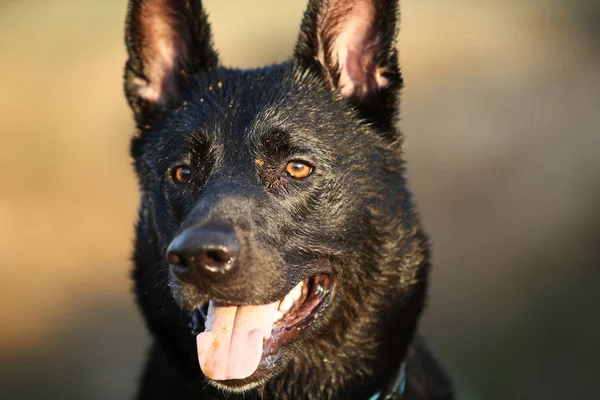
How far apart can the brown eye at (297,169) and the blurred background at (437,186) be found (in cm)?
164

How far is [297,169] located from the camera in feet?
9.51

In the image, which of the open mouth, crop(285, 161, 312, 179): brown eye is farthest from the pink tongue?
crop(285, 161, 312, 179): brown eye

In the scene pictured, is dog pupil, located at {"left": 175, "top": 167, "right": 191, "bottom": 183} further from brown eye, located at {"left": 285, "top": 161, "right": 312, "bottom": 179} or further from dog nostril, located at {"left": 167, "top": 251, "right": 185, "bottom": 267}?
dog nostril, located at {"left": 167, "top": 251, "right": 185, "bottom": 267}

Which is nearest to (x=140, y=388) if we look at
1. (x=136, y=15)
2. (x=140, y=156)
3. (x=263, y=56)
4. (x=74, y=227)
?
(x=140, y=156)

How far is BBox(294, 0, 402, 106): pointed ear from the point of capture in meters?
3.11

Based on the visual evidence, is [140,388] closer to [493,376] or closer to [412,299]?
[412,299]

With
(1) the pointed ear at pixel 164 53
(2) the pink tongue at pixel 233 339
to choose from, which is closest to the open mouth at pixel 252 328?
(2) the pink tongue at pixel 233 339

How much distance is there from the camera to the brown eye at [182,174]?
117 inches

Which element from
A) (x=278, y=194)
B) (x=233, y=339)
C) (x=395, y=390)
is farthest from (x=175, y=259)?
(x=395, y=390)

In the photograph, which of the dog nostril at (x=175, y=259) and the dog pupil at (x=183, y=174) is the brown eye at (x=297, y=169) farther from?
the dog nostril at (x=175, y=259)

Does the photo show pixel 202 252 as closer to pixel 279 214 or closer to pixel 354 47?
pixel 279 214

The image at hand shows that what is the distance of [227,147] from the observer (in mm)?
2896

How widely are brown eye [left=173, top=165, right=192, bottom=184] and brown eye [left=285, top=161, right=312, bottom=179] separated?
1.35ft

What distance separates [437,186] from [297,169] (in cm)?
489
